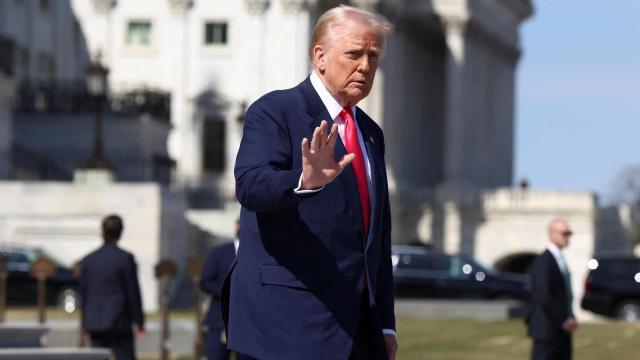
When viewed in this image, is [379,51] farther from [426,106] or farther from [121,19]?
[426,106]

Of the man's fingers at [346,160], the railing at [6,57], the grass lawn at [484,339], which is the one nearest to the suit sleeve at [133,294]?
the man's fingers at [346,160]

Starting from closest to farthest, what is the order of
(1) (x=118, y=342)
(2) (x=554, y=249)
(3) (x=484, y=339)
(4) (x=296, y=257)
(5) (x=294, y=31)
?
1. (4) (x=296, y=257)
2. (1) (x=118, y=342)
3. (2) (x=554, y=249)
4. (3) (x=484, y=339)
5. (5) (x=294, y=31)

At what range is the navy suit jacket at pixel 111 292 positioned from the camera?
52.9 feet

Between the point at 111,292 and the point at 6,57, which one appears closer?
the point at 111,292

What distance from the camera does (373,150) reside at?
7.90 metres

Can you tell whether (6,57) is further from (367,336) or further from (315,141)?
(315,141)

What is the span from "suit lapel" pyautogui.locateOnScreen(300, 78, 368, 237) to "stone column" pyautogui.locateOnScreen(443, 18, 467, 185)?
280 feet

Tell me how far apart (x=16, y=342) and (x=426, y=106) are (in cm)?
8616

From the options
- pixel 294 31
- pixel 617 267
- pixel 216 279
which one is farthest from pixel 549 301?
pixel 294 31

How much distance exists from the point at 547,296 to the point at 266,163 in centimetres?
986

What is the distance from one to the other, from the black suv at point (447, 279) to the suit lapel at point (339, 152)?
3968 centimetres

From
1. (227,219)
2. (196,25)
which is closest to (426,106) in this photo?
(196,25)

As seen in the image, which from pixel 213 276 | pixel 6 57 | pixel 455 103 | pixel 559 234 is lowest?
pixel 213 276

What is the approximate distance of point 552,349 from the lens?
16969 mm
